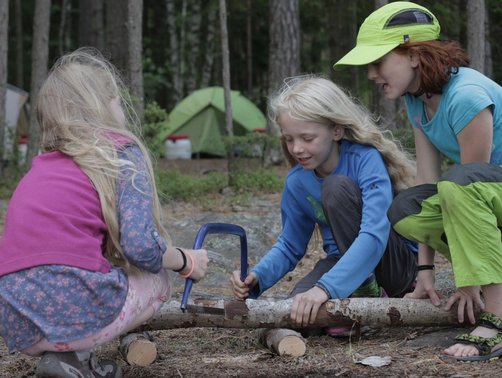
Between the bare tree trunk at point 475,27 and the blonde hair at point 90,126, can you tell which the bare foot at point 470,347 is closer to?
the blonde hair at point 90,126

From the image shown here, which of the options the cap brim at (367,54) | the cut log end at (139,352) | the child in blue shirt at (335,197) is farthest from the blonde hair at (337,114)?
the cut log end at (139,352)

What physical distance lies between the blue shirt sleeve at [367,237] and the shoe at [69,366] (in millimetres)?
996

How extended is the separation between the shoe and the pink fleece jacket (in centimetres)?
32

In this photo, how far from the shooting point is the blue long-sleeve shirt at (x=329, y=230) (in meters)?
3.40

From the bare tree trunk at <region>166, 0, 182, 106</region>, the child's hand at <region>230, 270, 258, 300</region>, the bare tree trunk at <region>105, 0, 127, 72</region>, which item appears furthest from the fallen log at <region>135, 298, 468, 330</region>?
the bare tree trunk at <region>166, 0, 182, 106</region>

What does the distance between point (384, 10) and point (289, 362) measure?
1.58 meters

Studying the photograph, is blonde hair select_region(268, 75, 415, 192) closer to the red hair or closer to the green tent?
the red hair

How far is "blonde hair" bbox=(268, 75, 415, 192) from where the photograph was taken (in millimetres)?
3621

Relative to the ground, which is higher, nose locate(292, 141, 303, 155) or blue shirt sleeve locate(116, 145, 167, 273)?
nose locate(292, 141, 303, 155)

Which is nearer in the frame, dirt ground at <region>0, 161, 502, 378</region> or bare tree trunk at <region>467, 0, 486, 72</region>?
dirt ground at <region>0, 161, 502, 378</region>

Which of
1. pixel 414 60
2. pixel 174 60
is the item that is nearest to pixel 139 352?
pixel 414 60

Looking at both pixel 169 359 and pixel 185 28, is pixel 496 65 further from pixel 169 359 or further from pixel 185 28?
pixel 169 359

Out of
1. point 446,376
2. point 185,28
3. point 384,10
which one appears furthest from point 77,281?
point 185,28

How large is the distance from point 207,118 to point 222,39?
7740 millimetres
